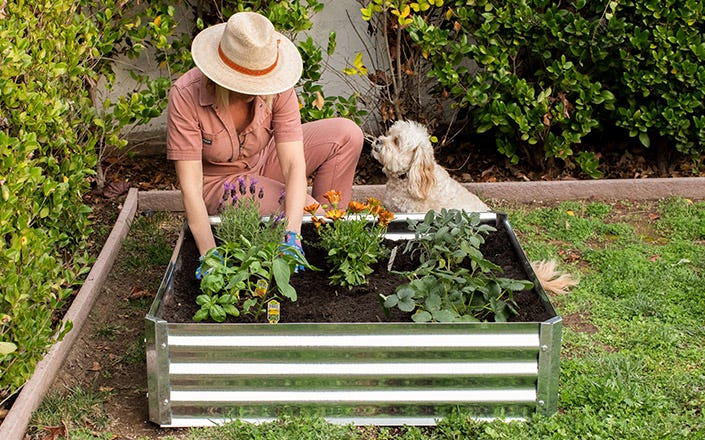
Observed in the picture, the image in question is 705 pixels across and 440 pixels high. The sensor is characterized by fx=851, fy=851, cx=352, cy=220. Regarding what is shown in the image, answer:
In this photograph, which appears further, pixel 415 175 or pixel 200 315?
pixel 415 175

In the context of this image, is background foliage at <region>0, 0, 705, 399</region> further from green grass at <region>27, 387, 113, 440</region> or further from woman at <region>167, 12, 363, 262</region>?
Answer: green grass at <region>27, 387, 113, 440</region>

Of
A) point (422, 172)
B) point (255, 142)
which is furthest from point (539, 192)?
point (255, 142)

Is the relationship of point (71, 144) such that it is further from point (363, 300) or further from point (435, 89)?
point (435, 89)

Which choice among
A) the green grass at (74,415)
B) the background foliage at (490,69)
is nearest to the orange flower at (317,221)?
the green grass at (74,415)

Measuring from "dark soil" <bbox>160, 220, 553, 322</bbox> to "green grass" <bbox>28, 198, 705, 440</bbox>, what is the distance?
42cm

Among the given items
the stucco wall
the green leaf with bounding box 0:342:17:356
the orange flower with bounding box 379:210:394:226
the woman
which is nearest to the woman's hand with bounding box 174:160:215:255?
the woman

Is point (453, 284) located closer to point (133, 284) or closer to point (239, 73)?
point (239, 73)

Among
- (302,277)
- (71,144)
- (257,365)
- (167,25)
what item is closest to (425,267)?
(302,277)

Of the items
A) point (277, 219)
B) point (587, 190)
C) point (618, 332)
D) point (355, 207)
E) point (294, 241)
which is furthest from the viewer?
point (587, 190)

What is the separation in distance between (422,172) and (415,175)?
0.04 metres

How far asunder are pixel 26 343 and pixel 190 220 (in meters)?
1.01

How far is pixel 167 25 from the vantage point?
5363mm

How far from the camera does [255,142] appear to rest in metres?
4.30

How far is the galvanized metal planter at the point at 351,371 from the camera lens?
10.3 ft
